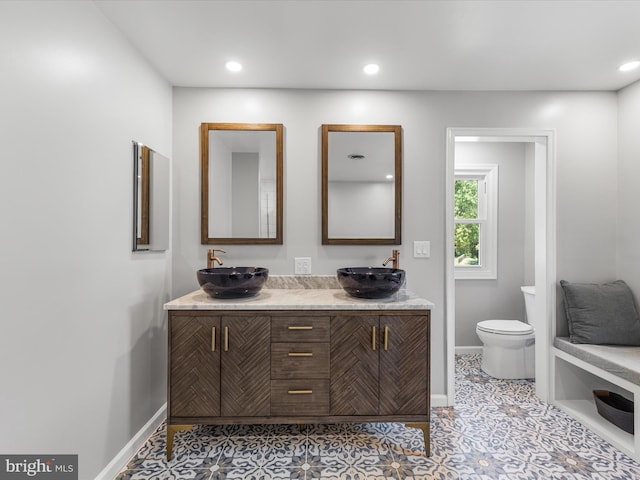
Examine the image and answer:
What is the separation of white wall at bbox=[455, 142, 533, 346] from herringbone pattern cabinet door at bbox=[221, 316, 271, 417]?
2.47 meters

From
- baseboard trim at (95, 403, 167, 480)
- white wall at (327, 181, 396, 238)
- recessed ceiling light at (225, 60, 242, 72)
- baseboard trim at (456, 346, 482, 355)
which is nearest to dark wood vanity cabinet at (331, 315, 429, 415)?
white wall at (327, 181, 396, 238)

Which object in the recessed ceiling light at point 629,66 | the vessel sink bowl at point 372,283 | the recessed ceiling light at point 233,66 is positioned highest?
the recessed ceiling light at point 233,66

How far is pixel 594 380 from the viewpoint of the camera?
2.46 m

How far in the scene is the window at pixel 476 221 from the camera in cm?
351

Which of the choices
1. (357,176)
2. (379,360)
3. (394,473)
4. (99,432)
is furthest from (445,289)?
(99,432)

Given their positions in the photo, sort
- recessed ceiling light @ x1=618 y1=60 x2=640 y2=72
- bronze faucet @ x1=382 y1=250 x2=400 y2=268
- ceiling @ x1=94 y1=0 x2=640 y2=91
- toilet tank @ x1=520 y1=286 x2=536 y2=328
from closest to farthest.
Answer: ceiling @ x1=94 y1=0 x2=640 y2=91 → recessed ceiling light @ x1=618 y1=60 x2=640 y2=72 → bronze faucet @ x1=382 y1=250 x2=400 y2=268 → toilet tank @ x1=520 y1=286 x2=536 y2=328

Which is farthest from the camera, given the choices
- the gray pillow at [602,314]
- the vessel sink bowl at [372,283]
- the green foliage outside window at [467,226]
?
the green foliage outside window at [467,226]

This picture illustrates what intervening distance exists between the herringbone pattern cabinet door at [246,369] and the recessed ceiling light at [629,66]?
2852mm

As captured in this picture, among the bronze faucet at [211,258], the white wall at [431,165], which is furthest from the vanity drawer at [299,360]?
the bronze faucet at [211,258]

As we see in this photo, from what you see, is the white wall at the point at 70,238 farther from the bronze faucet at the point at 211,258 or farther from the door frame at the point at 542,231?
the door frame at the point at 542,231

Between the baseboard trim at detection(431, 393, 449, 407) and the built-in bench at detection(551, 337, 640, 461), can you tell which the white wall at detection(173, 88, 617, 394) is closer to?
the baseboard trim at detection(431, 393, 449, 407)

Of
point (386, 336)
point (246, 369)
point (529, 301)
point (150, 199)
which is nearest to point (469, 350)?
point (529, 301)

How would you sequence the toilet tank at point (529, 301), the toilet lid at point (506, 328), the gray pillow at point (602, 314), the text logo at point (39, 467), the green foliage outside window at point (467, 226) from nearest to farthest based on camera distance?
the text logo at point (39, 467) < the gray pillow at point (602, 314) < the toilet lid at point (506, 328) < the toilet tank at point (529, 301) < the green foliage outside window at point (467, 226)

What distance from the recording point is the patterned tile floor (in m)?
1.74
